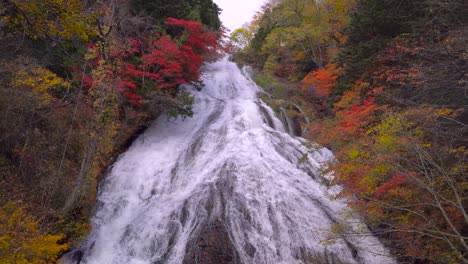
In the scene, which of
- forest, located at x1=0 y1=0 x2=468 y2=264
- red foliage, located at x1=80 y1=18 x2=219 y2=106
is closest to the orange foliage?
forest, located at x1=0 y1=0 x2=468 y2=264

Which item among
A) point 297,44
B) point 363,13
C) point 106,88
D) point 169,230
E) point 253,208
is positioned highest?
point 363,13

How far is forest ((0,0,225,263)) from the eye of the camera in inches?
280

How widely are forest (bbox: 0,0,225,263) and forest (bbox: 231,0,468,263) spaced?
6.68 m

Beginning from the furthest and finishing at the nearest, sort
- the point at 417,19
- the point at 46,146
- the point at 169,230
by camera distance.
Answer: the point at 417,19 → the point at 46,146 → the point at 169,230

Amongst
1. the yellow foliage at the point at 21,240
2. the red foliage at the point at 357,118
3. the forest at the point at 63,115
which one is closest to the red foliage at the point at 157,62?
the forest at the point at 63,115

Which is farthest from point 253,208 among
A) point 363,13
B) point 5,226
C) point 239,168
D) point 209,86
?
point 209,86

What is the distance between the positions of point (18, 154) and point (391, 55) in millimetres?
13515

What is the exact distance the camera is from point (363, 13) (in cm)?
1451

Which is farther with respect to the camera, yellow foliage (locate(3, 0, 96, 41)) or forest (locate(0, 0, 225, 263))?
forest (locate(0, 0, 225, 263))

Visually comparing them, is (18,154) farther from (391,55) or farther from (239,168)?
(391,55)

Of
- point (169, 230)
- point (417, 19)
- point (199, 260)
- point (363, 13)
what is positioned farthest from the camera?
point (363, 13)

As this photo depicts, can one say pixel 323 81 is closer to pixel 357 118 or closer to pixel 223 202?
pixel 357 118

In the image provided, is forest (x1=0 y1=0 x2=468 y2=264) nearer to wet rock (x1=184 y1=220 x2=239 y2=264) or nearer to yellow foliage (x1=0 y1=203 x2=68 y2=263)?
yellow foliage (x1=0 y1=203 x2=68 y2=263)

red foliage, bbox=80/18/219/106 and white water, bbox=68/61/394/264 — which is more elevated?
red foliage, bbox=80/18/219/106
